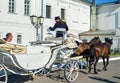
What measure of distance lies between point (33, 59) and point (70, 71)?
1.70 metres

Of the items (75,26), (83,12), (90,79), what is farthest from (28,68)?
(83,12)

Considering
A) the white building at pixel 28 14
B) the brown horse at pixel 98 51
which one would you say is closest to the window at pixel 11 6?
the white building at pixel 28 14

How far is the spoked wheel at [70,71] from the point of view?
35.5 feet

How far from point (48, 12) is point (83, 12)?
342 inches

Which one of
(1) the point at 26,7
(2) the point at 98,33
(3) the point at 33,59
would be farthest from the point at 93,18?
(3) the point at 33,59

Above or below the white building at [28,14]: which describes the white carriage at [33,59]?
below

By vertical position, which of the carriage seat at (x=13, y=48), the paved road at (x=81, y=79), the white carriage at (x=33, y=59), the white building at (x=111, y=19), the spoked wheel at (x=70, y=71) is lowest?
the paved road at (x=81, y=79)

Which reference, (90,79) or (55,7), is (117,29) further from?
(90,79)

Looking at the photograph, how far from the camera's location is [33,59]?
9.77 m

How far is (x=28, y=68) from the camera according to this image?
376 inches

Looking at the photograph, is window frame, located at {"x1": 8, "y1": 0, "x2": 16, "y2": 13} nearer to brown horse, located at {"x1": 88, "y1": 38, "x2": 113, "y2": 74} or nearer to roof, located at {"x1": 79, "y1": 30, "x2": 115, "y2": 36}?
roof, located at {"x1": 79, "y1": 30, "x2": 115, "y2": 36}

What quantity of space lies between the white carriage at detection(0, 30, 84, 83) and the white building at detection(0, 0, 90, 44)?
55.0 ft

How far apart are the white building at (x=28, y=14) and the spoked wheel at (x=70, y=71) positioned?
1699 cm

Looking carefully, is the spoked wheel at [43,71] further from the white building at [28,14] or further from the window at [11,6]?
the window at [11,6]
